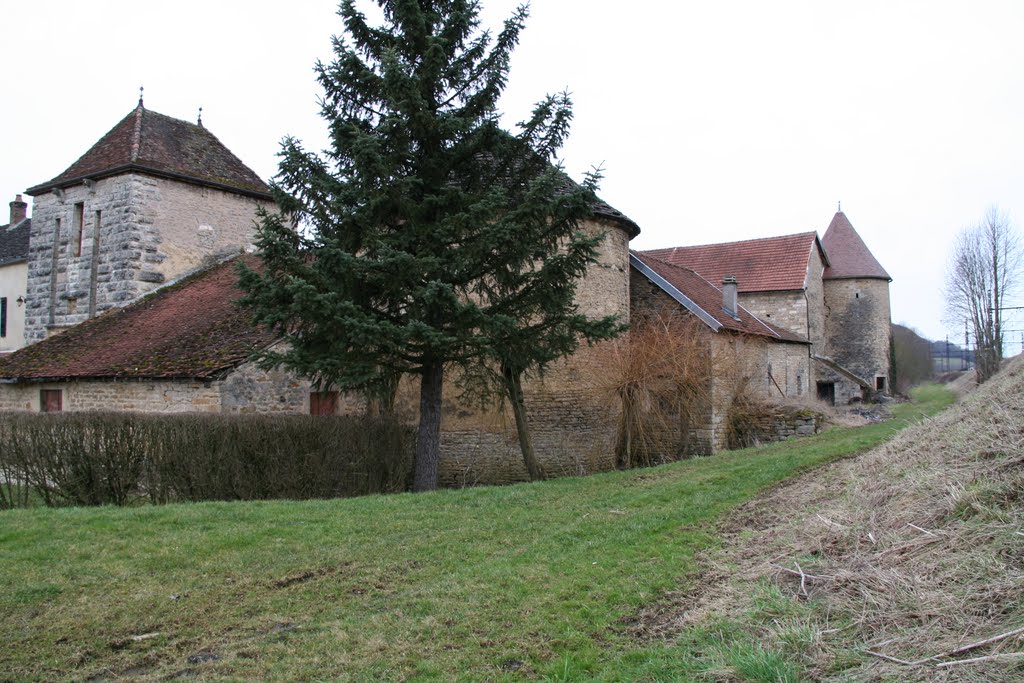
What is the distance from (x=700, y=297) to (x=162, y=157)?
1615 centimetres

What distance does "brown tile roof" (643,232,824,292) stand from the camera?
30.2m

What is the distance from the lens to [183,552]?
679 centimetres

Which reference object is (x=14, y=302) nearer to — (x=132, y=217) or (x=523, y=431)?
(x=132, y=217)

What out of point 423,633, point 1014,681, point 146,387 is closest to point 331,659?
point 423,633

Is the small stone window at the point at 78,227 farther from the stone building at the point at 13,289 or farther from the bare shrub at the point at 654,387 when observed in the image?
the bare shrub at the point at 654,387

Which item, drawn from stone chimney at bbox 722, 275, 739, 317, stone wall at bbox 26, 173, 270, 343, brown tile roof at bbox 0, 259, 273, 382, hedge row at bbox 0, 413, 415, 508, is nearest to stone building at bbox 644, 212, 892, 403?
stone chimney at bbox 722, 275, 739, 317

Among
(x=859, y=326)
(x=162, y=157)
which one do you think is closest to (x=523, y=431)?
(x=162, y=157)

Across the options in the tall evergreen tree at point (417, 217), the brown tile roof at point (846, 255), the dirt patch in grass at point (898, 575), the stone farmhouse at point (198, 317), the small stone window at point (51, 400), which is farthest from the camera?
the brown tile roof at point (846, 255)

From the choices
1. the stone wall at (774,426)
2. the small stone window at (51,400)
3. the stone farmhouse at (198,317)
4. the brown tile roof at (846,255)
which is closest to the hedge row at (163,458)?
the stone farmhouse at (198,317)

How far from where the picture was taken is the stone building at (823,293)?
98.8 ft

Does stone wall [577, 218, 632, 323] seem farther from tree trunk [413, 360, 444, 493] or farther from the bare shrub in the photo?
tree trunk [413, 360, 444, 493]

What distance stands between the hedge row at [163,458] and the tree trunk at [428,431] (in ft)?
4.17

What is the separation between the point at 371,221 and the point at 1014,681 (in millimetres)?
9064

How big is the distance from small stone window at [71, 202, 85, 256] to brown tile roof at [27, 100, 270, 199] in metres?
0.75
